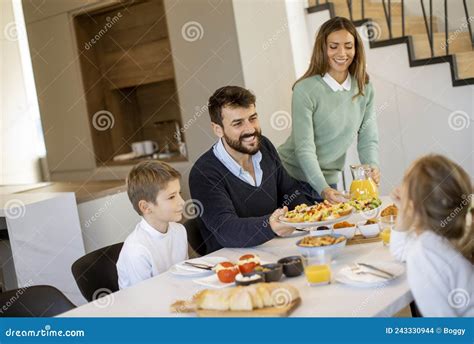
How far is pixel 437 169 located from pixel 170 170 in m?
0.96

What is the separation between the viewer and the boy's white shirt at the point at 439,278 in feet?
4.32

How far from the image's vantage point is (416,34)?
13.3 feet

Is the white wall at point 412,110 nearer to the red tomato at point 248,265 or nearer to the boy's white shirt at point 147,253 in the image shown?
the boy's white shirt at point 147,253

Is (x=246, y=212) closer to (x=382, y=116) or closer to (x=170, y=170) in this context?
(x=170, y=170)

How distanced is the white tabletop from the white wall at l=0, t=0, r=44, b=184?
3367 mm

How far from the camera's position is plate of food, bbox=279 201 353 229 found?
183 cm

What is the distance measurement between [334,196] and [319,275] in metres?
0.80

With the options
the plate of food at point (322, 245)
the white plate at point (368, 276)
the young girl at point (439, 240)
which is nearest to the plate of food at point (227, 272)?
the plate of food at point (322, 245)

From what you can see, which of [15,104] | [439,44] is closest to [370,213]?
[439,44]

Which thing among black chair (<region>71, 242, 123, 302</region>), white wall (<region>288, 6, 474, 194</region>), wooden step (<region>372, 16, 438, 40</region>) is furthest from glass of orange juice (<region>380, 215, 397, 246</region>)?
wooden step (<region>372, 16, 438, 40</region>)

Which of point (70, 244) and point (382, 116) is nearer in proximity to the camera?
point (70, 244)

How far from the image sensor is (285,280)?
1603 millimetres

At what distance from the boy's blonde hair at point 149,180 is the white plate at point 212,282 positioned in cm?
43
